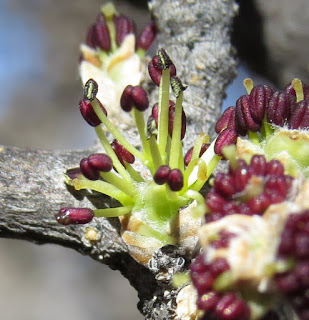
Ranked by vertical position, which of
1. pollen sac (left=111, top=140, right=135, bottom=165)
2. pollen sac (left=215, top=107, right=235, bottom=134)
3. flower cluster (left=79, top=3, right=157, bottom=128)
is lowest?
pollen sac (left=215, top=107, right=235, bottom=134)

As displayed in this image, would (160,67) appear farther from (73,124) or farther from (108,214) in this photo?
(73,124)

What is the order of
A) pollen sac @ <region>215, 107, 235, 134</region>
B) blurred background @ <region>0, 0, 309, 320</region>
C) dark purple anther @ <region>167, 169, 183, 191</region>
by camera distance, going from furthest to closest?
blurred background @ <region>0, 0, 309, 320</region>, pollen sac @ <region>215, 107, 235, 134</region>, dark purple anther @ <region>167, 169, 183, 191</region>

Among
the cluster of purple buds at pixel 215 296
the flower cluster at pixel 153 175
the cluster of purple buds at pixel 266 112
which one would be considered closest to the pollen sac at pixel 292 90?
the cluster of purple buds at pixel 266 112

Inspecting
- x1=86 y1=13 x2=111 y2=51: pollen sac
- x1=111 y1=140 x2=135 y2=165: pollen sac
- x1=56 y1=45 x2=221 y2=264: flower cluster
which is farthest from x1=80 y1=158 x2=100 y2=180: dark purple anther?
x1=86 y1=13 x2=111 y2=51: pollen sac

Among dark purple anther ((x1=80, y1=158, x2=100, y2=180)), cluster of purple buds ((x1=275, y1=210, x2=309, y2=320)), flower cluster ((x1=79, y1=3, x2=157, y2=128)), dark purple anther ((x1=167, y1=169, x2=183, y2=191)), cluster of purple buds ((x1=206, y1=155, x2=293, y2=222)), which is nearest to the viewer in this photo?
cluster of purple buds ((x1=275, y1=210, x2=309, y2=320))

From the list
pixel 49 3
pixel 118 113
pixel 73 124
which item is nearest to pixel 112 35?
pixel 118 113

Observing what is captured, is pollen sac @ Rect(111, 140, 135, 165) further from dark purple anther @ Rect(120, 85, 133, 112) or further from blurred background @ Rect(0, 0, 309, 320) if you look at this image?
blurred background @ Rect(0, 0, 309, 320)
